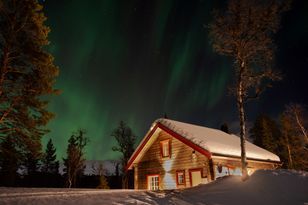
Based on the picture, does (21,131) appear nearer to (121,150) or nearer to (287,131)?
(121,150)

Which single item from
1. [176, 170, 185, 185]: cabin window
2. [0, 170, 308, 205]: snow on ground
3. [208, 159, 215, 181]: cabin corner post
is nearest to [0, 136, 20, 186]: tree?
[0, 170, 308, 205]: snow on ground

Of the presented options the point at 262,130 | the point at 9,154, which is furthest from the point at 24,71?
the point at 262,130

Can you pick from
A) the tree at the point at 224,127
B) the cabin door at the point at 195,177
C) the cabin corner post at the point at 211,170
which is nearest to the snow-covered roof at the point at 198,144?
the cabin corner post at the point at 211,170

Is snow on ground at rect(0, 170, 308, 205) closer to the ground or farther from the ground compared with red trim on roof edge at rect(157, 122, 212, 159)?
closer to the ground

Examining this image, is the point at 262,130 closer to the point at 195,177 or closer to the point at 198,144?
the point at 195,177

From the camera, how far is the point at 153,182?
72.6ft

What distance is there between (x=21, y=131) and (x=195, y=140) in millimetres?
11792

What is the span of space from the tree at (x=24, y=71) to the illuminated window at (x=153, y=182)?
10.5m

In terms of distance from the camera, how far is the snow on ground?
28.2 ft

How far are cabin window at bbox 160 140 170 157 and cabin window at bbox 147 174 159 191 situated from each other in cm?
198

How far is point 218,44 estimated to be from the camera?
1603 cm

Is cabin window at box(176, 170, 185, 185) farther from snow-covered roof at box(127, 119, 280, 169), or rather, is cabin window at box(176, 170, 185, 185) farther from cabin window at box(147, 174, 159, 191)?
snow-covered roof at box(127, 119, 280, 169)

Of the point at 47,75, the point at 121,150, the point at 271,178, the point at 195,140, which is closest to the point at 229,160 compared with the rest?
the point at 195,140

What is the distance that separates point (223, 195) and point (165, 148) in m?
11.5
